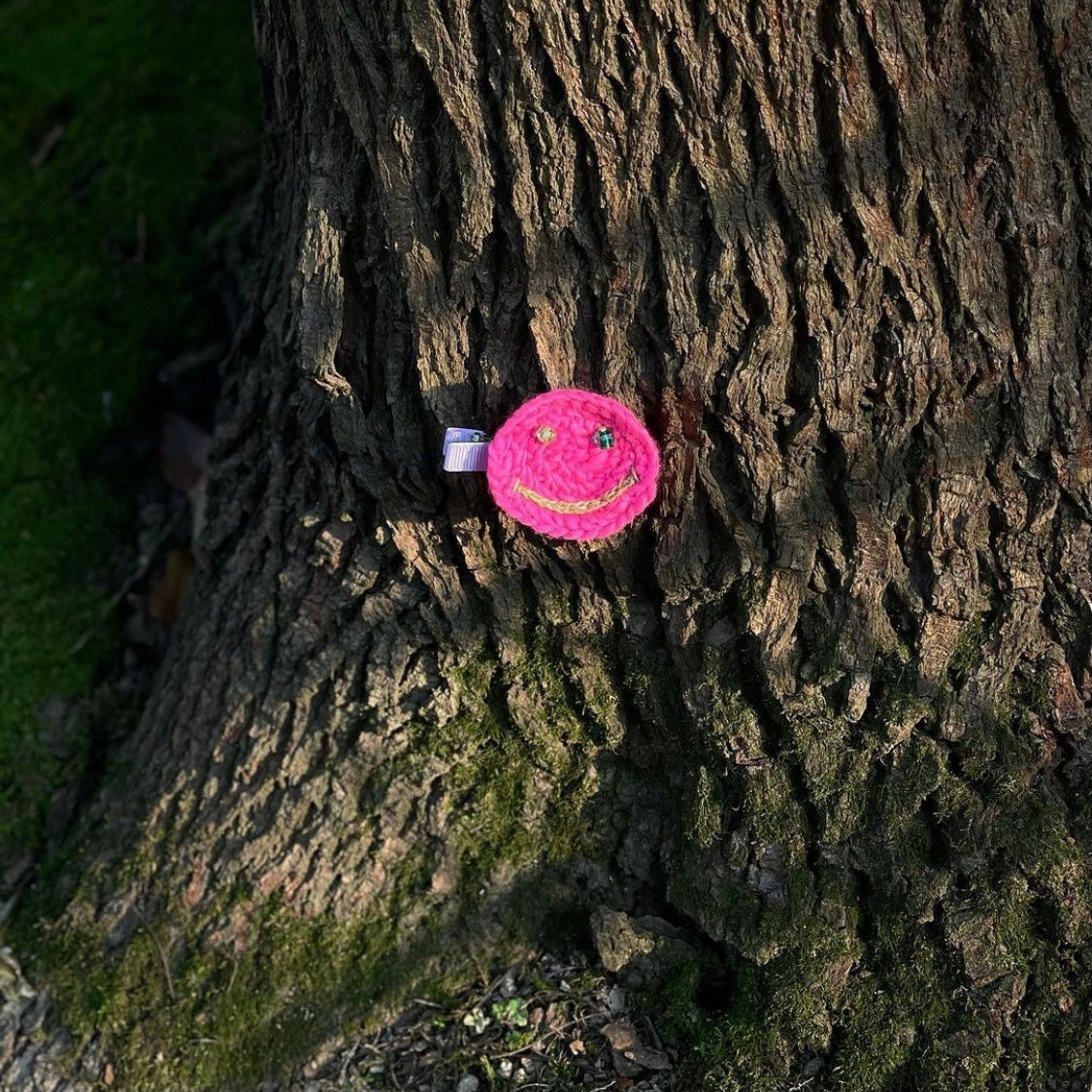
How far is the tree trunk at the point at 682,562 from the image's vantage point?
1.70 meters

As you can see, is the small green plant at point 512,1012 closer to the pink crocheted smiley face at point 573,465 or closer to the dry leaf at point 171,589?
the pink crocheted smiley face at point 573,465

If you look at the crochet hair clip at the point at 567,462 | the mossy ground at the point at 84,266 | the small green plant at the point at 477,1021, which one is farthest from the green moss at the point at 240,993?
the crochet hair clip at the point at 567,462

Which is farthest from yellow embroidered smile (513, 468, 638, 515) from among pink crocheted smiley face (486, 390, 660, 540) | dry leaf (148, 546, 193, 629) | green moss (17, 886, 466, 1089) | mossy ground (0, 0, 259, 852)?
mossy ground (0, 0, 259, 852)

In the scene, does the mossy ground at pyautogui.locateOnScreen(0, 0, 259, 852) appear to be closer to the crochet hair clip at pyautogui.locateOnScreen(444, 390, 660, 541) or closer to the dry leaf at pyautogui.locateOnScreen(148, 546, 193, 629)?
the dry leaf at pyautogui.locateOnScreen(148, 546, 193, 629)

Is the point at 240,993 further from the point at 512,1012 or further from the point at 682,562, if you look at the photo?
the point at 682,562

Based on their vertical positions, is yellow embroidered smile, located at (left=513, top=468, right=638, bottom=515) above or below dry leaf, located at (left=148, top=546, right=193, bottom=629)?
below

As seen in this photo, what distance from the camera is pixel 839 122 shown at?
1.67 m

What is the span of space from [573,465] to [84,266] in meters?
2.52

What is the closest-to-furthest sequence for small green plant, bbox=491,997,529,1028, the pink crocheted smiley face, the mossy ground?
the pink crocheted smiley face, small green plant, bbox=491,997,529,1028, the mossy ground

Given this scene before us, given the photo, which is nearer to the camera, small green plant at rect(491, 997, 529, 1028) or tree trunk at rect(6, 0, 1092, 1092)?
tree trunk at rect(6, 0, 1092, 1092)

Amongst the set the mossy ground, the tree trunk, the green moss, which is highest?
the mossy ground

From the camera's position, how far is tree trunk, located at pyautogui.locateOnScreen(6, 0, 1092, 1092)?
1.70m

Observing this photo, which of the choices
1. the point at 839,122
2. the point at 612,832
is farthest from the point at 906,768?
the point at 839,122

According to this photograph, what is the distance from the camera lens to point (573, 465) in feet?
6.38
